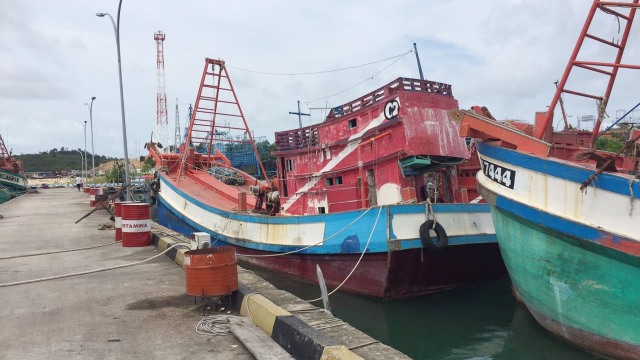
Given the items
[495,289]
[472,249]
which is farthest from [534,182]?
[495,289]

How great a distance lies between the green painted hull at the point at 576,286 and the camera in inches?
207

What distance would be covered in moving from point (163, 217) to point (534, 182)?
15.4m

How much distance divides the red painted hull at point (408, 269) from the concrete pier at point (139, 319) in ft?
8.49

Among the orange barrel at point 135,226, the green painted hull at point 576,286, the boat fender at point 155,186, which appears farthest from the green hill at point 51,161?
the green painted hull at point 576,286

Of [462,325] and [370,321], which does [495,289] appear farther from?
[370,321]

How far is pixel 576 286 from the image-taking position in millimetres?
5754

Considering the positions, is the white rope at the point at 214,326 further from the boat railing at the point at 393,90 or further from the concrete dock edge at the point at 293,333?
the boat railing at the point at 393,90

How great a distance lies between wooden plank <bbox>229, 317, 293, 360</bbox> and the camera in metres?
4.14

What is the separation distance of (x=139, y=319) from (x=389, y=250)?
15.1 feet

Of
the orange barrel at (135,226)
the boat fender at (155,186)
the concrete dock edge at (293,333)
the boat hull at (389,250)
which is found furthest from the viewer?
the boat fender at (155,186)

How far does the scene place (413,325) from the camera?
7.82 meters

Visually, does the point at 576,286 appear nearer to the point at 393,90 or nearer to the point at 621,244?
the point at 621,244

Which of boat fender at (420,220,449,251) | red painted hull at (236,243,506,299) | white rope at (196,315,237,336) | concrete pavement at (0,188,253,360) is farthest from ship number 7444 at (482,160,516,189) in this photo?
concrete pavement at (0,188,253,360)

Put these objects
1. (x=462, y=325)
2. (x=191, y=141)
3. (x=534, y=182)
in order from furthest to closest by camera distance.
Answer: (x=191, y=141) → (x=462, y=325) → (x=534, y=182)
